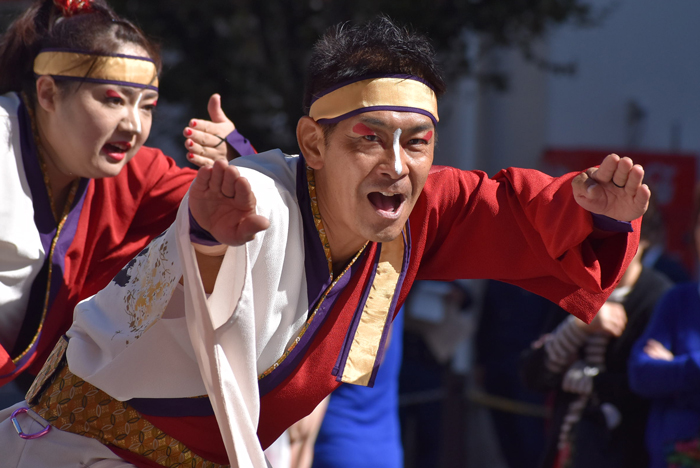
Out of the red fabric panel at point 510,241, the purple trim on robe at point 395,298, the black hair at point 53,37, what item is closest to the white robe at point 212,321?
the purple trim on robe at point 395,298

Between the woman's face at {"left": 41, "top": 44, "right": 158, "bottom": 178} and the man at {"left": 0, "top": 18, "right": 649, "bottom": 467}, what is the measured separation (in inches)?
24.2

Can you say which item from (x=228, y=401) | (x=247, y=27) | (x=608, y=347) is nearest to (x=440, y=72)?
(x=228, y=401)

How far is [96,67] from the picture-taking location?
2455mm

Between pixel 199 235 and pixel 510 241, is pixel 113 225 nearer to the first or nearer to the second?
pixel 199 235

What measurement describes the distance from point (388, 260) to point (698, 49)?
6.10 meters

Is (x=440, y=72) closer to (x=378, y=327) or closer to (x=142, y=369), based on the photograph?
(x=378, y=327)

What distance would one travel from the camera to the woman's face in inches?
95.7

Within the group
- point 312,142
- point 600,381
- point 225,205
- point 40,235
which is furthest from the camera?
point 600,381

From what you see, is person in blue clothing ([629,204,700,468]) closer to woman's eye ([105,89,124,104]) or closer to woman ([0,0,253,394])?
woman ([0,0,253,394])

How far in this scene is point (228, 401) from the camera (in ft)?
5.70

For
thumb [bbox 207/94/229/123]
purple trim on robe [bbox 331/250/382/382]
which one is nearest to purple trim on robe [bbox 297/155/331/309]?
purple trim on robe [bbox 331/250/382/382]

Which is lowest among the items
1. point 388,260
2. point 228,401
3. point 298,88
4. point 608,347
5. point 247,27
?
point 608,347

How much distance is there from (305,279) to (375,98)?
16.9 inches

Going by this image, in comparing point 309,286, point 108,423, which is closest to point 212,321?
point 309,286
